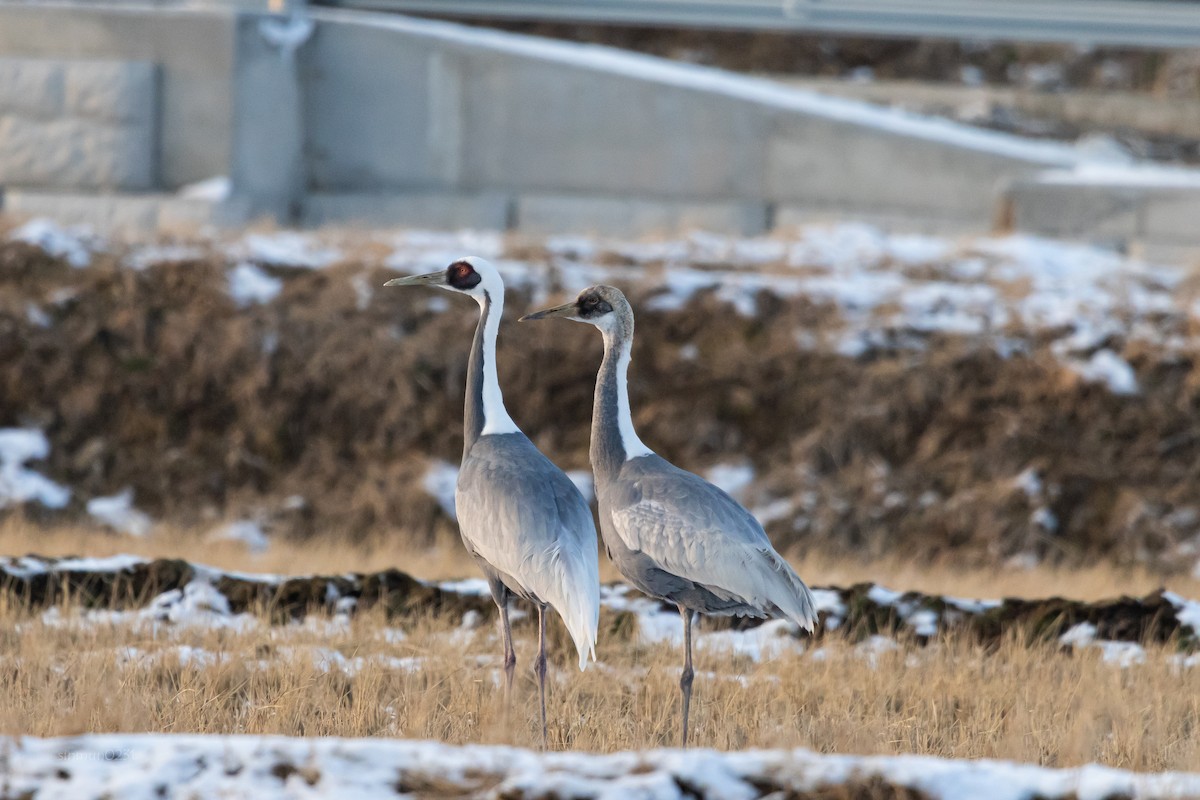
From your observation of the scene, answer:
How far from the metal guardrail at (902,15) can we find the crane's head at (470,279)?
38.8ft

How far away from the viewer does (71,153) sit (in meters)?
15.9

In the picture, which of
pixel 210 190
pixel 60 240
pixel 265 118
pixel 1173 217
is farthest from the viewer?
pixel 265 118

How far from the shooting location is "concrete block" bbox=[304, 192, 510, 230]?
1658 cm

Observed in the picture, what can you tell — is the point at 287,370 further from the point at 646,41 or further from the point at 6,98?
the point at 646,41

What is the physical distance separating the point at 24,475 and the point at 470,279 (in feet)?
23.5

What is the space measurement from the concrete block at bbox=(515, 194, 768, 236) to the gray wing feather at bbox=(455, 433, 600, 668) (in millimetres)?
10652

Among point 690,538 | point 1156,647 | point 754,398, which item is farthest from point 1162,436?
point 690,538

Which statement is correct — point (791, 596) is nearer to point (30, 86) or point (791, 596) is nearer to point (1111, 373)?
point (1111, 373)

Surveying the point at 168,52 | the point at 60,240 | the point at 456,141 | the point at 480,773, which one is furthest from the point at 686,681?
the point at 168,52

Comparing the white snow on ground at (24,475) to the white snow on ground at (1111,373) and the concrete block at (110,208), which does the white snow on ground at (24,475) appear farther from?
the white snow on ground at (1111,373)

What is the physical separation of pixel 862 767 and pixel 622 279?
32.3 ft

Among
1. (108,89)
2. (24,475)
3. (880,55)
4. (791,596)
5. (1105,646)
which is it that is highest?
(880,55)

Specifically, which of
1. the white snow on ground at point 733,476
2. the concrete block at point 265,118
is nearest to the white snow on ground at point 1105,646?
the white snow on ground at point 733,476

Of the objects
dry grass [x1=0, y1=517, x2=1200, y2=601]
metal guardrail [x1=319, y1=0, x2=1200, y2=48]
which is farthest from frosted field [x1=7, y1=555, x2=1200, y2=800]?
metal guardrail [x1=319, y1=0, x2=1200, y2=48]
